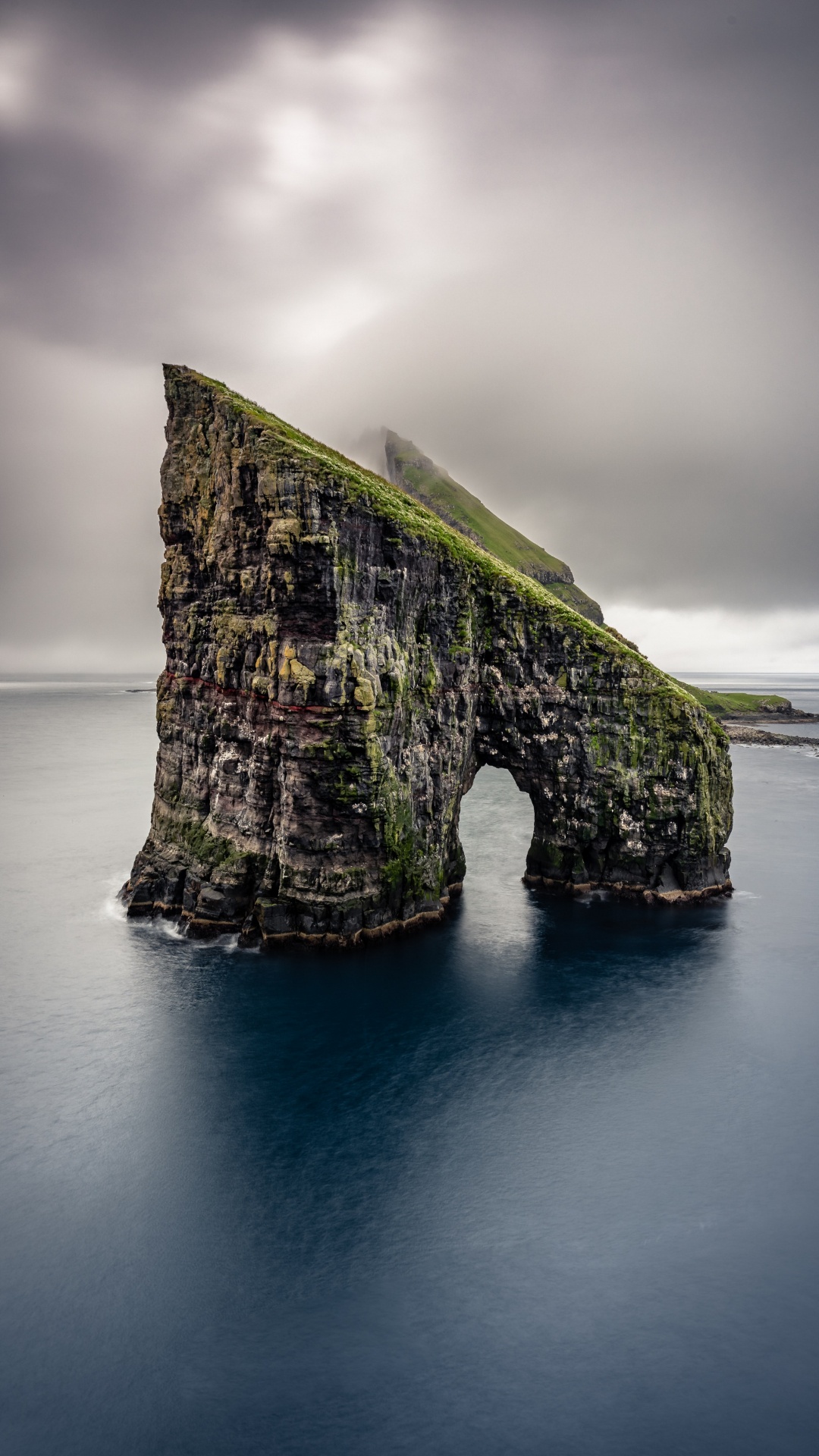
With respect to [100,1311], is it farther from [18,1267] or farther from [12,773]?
[12,773]

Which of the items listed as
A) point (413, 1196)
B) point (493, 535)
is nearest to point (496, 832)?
point (413, 1196)

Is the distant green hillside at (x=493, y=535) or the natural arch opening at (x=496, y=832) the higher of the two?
the distant green hillside at (x=493, y=535)

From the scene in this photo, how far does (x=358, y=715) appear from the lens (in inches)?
1743

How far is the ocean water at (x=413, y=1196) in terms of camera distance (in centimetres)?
2047

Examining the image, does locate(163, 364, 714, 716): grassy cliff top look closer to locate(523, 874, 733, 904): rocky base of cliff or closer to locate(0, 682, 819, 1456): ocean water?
locate(523, 874, 733, 904): rocky base of cliff

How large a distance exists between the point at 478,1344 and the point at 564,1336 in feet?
8.58

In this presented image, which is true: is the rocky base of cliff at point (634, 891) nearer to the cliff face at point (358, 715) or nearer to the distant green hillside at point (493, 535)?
the cliff face at point (358, 715)

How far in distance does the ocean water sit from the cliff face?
18.4 ft

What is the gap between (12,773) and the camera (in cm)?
11925

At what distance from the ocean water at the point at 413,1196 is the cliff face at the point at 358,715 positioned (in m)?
5.60

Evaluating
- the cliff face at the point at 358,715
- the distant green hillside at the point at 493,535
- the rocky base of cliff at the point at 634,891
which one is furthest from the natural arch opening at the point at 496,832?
the distant green hillside at the point at 493,535

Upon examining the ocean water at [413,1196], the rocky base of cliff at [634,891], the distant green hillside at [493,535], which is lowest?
the ocean water at [413,1196]

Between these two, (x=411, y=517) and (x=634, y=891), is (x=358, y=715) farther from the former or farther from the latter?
(x=634, y=891)

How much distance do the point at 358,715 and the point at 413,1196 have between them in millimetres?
24673
